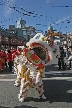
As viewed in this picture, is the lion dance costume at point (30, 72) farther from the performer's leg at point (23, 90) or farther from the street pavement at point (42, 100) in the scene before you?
the street pavement at point (42, 100)

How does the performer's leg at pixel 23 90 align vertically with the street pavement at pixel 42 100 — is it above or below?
above

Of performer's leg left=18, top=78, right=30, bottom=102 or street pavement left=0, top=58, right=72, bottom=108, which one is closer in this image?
street pavement left=0, top=58, right=72, bottom=108

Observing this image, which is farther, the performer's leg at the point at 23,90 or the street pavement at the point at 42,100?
the performer's leg at the point at 23,90

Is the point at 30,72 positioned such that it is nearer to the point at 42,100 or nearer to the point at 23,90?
the point at 23,90

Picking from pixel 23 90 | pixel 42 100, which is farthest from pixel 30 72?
pixel 42 100

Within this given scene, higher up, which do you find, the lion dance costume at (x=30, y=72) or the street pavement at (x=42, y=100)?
the lion dance costume at (x=30, y=72)

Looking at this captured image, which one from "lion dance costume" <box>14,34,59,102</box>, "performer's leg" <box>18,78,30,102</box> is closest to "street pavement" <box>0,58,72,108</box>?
"performer's leg" <box>18,78,30,102</box>

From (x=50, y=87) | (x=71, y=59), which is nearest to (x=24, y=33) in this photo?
(x=71, y=59)

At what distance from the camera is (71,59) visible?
524 inches

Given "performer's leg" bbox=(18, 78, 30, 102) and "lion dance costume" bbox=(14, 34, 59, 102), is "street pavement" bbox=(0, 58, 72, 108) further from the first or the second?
"lion dance costume" bbox=(14, 34, 59, 102)

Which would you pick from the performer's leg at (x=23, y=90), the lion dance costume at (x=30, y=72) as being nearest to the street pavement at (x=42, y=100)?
the performer's leg at (x=23, y=90)

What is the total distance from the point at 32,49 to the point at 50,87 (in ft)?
Result: 5.81

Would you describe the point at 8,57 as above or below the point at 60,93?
above

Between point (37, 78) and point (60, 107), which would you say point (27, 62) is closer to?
point (37, 78)
